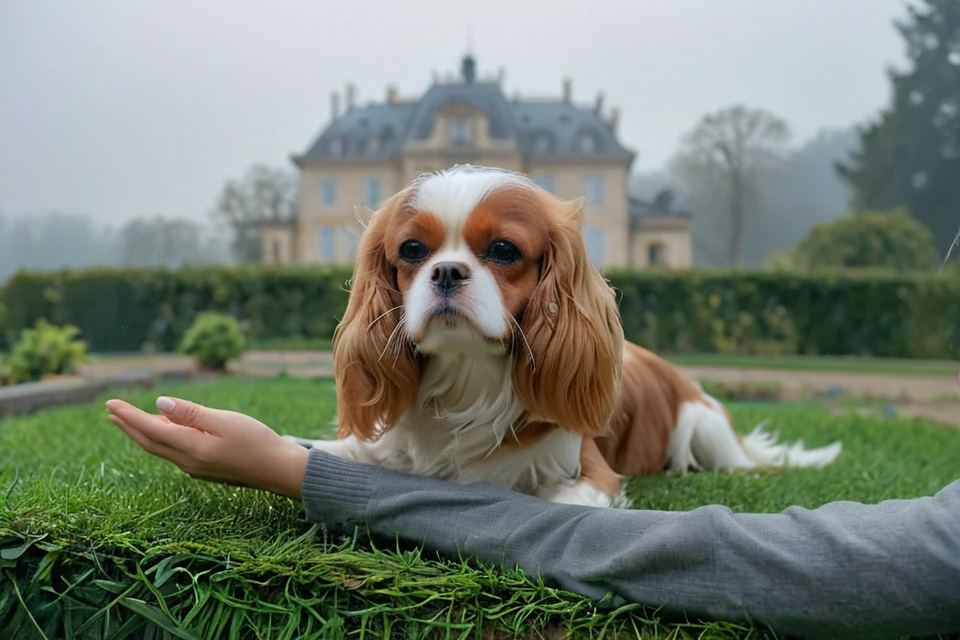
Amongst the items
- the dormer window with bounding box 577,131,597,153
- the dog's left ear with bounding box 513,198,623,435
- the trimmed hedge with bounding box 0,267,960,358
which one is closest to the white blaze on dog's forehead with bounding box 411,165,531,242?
the dog's left ear with bounding box 513,198,623,435

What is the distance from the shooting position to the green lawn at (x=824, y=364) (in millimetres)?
8945

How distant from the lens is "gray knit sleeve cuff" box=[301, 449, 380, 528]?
4.55 ft

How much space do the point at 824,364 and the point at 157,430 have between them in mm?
9671

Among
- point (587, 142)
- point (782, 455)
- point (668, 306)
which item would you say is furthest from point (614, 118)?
point (782, 455)

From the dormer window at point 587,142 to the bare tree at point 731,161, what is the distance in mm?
2056

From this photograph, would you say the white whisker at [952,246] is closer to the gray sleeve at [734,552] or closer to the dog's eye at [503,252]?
the gray sleeve at [734,552]

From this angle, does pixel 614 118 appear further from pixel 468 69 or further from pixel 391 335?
pixel 391 335

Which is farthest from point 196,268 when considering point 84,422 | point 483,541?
→ point 483,541

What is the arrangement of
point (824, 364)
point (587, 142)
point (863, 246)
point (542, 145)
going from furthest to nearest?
point (587, 142) < point (542, 145) < point (863, 246) < point (824, 364)

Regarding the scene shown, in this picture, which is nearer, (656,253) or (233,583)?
(233,583)

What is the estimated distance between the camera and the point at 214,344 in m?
6.59

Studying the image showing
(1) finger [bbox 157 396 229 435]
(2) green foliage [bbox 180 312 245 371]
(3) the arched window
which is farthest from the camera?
(3) the arched window

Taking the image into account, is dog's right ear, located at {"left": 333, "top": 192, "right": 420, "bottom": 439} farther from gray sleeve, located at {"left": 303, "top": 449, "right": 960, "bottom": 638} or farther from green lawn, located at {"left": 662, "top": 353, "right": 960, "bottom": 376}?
green lawn, located at {"left": 662, "top": 353, "right": 960, "bottom": 376}

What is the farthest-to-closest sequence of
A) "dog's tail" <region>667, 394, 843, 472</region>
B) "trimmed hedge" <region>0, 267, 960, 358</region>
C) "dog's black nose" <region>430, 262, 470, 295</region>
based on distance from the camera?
"trimmed hedge" <region>0, 267, 960, 358</region>
"dog's tail" <region>667, 394, 843, 472</region>
"dog's black nose" <region>430, 262, 470, 295</region>
